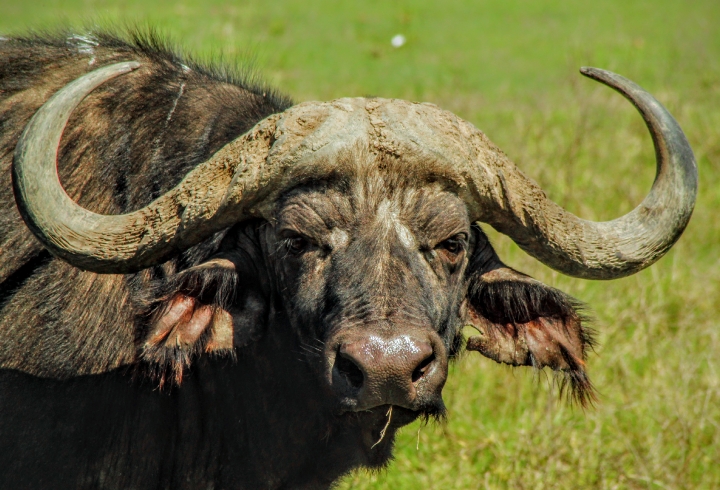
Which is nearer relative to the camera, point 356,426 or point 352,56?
point 356,426

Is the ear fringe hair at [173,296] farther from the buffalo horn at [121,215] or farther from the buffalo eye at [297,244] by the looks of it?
the buffalo eye at [297,244]

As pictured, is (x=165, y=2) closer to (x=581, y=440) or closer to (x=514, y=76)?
(x=514, y=76)

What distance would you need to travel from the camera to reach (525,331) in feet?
11.7

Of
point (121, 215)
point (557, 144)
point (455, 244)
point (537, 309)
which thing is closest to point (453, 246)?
point (455, 244)

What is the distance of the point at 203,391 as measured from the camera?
3498mm

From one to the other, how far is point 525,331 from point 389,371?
1095 millimetres

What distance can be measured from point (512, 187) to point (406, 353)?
38.1 inches

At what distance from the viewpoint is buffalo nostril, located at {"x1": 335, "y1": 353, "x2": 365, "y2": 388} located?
2.78 metres

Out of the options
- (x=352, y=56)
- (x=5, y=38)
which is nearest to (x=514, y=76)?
(x=352, y=56)

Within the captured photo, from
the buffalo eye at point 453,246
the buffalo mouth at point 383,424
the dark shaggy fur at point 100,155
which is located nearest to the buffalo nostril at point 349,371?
the buffalo mouth at point 383,424

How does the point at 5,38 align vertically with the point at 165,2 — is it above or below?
above

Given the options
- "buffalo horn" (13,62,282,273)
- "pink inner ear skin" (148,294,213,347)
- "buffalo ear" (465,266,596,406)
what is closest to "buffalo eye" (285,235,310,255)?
"buffalo horn" (13,62,282,273)

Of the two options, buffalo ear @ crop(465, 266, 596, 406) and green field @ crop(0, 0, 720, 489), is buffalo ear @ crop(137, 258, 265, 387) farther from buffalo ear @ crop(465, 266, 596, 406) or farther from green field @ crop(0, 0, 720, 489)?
green field @ crop(0, 0, 720, 489)

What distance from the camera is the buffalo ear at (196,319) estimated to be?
3.20 metres
